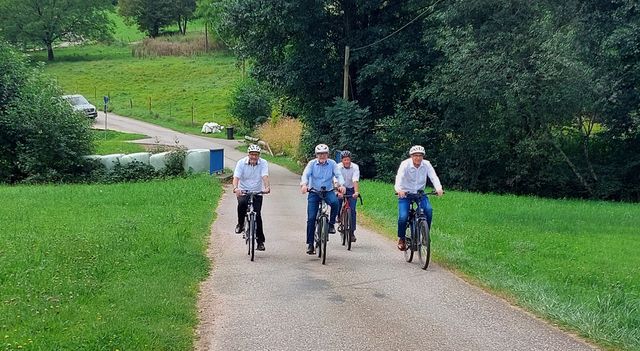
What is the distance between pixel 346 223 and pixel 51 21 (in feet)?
252

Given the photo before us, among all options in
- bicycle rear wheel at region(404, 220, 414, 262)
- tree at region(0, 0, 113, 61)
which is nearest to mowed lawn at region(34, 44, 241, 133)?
tree at region(0, 0, 113, 61)

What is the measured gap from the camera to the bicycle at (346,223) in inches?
554

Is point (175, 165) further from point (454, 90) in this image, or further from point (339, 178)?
point (339, 178)

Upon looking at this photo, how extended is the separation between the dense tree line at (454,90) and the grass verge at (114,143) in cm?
724

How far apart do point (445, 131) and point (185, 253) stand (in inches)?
900

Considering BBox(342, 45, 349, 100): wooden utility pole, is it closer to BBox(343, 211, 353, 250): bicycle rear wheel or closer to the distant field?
BBox(343, 211, 353, 250): bicycle rear wheel

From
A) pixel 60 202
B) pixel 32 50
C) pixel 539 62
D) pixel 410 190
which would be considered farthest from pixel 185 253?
pixel 32 50

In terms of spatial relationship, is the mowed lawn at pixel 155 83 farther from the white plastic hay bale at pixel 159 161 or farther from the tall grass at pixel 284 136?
the white plastic hay bale at pixel 159 161

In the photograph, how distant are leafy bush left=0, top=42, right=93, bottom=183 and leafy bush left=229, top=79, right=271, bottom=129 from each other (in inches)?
810

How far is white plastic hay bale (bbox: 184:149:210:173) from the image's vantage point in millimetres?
30297

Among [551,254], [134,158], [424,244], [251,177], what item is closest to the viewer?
[424,244]

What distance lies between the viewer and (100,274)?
10117mm

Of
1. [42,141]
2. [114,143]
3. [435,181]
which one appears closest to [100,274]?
[435,181]

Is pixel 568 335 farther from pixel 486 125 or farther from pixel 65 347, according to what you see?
pixel 486 125
